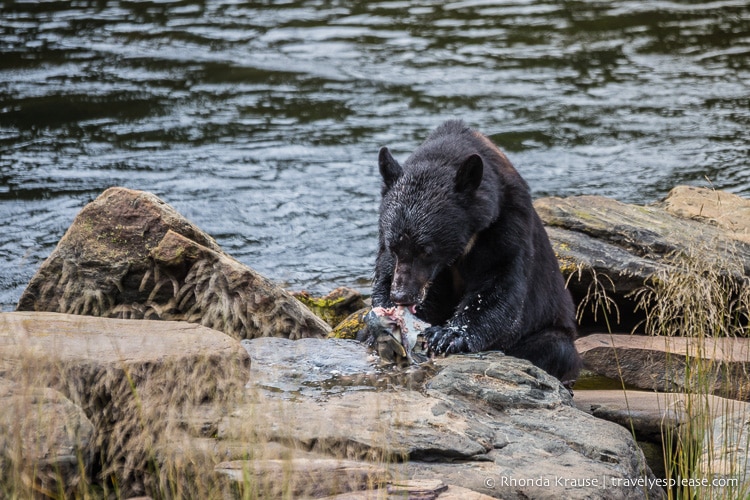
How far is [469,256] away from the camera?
19.6ft

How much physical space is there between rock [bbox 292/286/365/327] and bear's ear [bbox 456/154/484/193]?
2453 mm

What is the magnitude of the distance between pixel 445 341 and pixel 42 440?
2.62 metres

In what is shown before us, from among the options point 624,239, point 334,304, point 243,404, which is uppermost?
point 243,404

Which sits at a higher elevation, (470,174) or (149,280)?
(470,174)

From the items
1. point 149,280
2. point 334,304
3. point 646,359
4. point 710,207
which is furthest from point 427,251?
point 710,207

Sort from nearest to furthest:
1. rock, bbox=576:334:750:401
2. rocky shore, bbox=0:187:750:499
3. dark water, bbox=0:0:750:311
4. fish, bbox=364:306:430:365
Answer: rocky shore, bbox=0:187:750:499
fish, bbox=364:306:430:365
rock, bbox=576:334:750:401
dark water, bbox=0:0:750:311

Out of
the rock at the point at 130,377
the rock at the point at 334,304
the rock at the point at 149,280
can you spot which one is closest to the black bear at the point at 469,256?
the rock at the point at 149,280

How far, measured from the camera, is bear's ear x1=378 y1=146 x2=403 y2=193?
5.70m

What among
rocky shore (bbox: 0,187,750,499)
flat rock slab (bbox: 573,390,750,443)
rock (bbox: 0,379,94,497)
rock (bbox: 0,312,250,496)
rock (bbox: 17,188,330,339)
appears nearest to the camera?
rock (bbox: 0,379,94,497)

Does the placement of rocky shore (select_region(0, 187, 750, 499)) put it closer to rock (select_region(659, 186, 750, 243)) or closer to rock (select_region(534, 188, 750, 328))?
rock (select_region(534, 188, 750, 328))

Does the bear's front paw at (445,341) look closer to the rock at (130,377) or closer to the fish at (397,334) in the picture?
the fish at (397,334)

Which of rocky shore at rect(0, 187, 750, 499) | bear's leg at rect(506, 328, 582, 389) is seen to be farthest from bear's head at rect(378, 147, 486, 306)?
bear's leg at rect(506, 328, 582, 389)

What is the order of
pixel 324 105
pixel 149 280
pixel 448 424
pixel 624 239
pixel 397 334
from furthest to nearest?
pixel 324 105 < pixel 624 239 < pixel 149 280 < pixel 397 334 < pixel 448 424

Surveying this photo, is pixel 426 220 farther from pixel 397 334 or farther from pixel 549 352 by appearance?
pixel 549 352
